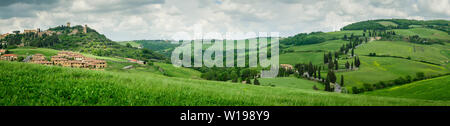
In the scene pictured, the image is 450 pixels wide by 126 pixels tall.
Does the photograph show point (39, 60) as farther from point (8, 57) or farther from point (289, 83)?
point (289, 83)

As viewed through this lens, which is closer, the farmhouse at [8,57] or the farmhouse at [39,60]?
the farmhouse at [39,60]

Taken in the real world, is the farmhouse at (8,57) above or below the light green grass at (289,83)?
above

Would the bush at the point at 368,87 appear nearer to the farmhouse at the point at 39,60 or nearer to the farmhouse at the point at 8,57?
the farmhouse at the point at 39,60

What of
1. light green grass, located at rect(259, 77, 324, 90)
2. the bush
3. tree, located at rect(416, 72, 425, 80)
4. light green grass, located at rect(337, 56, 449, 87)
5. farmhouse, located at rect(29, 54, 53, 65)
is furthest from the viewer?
light green grass, located at rect(337, 56, 449, 87)

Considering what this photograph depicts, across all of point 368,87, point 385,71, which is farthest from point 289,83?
point 385,71

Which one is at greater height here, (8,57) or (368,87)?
(8,57)

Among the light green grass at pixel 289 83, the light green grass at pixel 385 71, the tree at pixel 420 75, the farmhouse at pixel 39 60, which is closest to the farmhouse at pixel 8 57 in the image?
the farmhouse at pixel 39 60

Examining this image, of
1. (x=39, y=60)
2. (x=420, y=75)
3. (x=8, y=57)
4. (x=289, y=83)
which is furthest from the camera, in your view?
(x=8, y=57)

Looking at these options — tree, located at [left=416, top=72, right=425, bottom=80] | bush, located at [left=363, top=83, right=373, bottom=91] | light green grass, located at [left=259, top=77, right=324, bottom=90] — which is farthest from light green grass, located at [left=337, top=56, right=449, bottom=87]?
light green grass, located at [left=259, top=77, right=324, bottom=90]

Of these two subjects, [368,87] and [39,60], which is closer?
[368,87]

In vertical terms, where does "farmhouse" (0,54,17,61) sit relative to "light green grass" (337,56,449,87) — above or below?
above

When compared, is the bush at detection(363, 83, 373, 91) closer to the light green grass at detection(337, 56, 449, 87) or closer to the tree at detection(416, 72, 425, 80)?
the light green grass at detection(337, 56, 449, 87)

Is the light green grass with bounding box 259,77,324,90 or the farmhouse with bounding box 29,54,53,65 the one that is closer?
the farmhouse with bounding box 29,54,53,65
